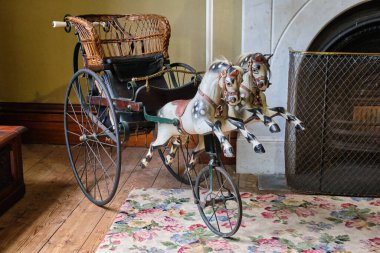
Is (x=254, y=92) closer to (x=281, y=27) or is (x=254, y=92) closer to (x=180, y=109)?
(x=180, y=109)

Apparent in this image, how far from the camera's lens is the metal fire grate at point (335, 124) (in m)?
2.80

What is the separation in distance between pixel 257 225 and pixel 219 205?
225 mm

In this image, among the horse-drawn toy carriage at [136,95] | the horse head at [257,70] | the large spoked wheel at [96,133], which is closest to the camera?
the horse head at [257,70]

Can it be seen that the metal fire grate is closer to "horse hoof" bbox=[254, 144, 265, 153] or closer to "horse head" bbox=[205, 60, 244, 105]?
"horse head" bbox=[205, 60, 244, 105]

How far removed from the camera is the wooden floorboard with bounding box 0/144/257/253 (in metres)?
2.28

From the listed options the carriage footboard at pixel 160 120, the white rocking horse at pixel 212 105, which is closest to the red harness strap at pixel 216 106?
the white rocking horse at pixel 212 105

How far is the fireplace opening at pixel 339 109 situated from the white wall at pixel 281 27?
0.09 metres

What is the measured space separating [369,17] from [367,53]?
0.25 m

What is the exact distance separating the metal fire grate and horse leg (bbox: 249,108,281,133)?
0.67 metres

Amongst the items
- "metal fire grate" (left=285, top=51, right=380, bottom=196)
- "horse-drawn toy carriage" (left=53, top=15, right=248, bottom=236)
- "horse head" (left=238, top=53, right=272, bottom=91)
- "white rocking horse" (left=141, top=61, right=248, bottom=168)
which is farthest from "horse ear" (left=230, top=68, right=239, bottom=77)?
"metal fire grate" (left=285, top=51, right=380, bottom=196)

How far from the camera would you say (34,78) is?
3.60m

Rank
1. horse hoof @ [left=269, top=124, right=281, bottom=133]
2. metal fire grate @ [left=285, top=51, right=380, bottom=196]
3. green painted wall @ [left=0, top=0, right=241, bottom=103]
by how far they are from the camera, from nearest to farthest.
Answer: horse hoof @ [left=269, top=124, right=281, bottom=133] → metal fire grate @ [left=285, top=51, right=380, bottom=196] → green painted wall @ [left=0, top=0, right=241, bottom=103]

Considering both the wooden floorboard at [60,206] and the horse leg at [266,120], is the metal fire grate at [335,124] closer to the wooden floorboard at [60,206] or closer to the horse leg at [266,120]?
the wooden floorboard at [60,206]

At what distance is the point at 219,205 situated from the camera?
2.30 m
